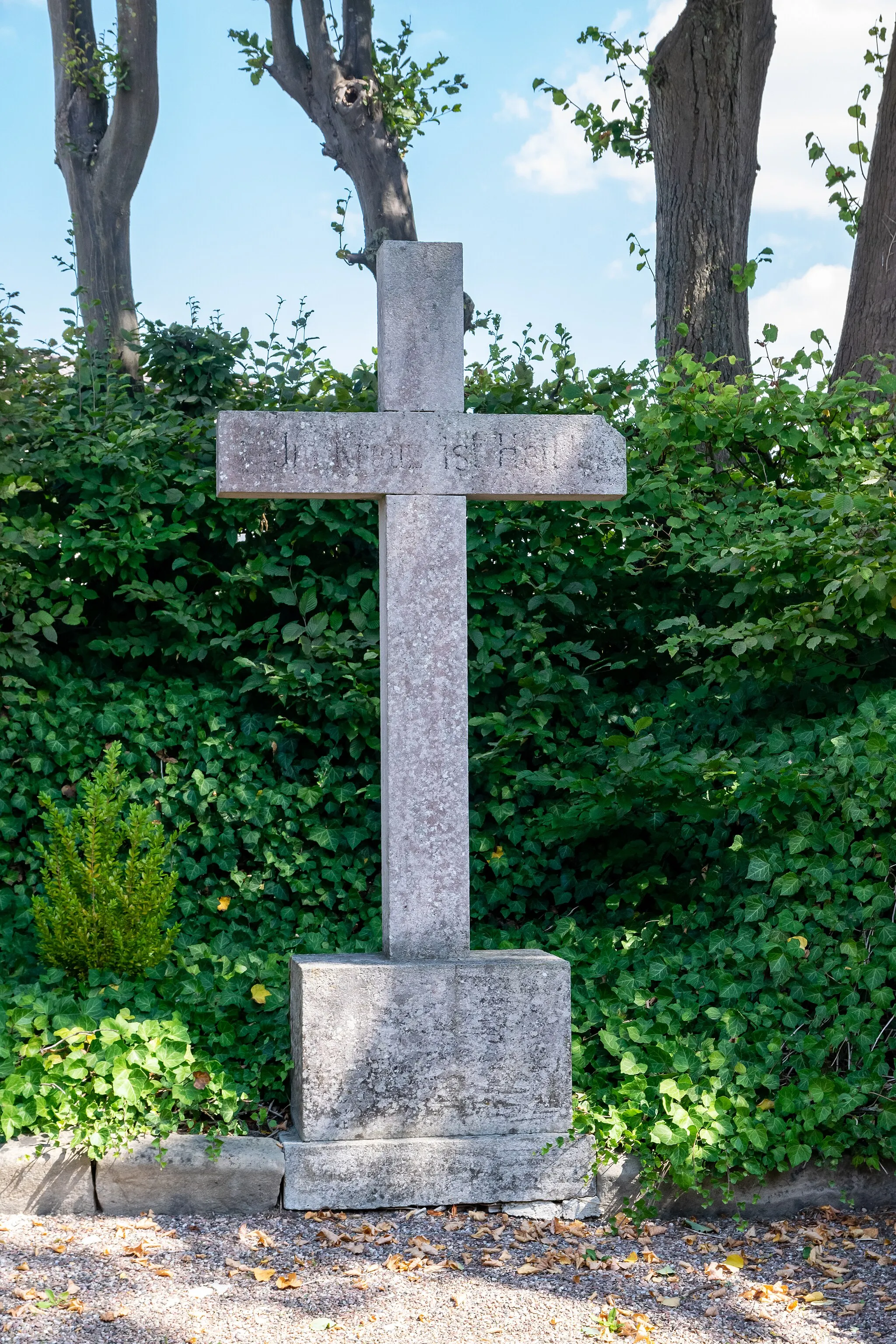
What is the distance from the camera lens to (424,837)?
3729 millimetres

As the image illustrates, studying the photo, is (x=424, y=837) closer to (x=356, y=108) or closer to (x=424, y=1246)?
(x=424, y=1246)

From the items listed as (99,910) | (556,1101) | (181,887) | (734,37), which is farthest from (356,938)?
(734,37)

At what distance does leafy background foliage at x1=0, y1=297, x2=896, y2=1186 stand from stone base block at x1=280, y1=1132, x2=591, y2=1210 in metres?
0.48

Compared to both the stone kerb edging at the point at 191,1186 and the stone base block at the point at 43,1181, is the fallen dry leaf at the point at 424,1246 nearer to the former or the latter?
the stone kerb edging at the point at 191,1186

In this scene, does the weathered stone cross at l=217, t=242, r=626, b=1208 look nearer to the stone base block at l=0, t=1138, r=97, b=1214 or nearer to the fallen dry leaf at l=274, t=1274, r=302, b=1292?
the fallen dry leaf at l=274, t=1274, r=302, b=1292

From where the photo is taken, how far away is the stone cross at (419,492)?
3705 mm

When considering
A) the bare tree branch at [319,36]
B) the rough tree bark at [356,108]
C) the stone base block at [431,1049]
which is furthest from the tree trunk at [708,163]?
the stone base block at [431,1049]

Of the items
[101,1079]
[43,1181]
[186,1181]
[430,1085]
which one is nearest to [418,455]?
[430,1085]

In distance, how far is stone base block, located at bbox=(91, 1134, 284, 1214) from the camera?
11.4 feet

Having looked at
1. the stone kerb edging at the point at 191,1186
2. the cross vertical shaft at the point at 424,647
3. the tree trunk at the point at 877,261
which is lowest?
the stone kerb edging at the point at 191,1186

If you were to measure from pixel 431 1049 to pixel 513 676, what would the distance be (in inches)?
87.5

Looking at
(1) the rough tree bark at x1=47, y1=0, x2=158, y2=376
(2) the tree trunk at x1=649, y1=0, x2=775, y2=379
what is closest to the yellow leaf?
(2) the tree trunk at x1=649, y1=0, x2=775, y2=379

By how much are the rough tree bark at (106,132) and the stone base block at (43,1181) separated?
20.6 ft

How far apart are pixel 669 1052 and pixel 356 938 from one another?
64.6 inches
